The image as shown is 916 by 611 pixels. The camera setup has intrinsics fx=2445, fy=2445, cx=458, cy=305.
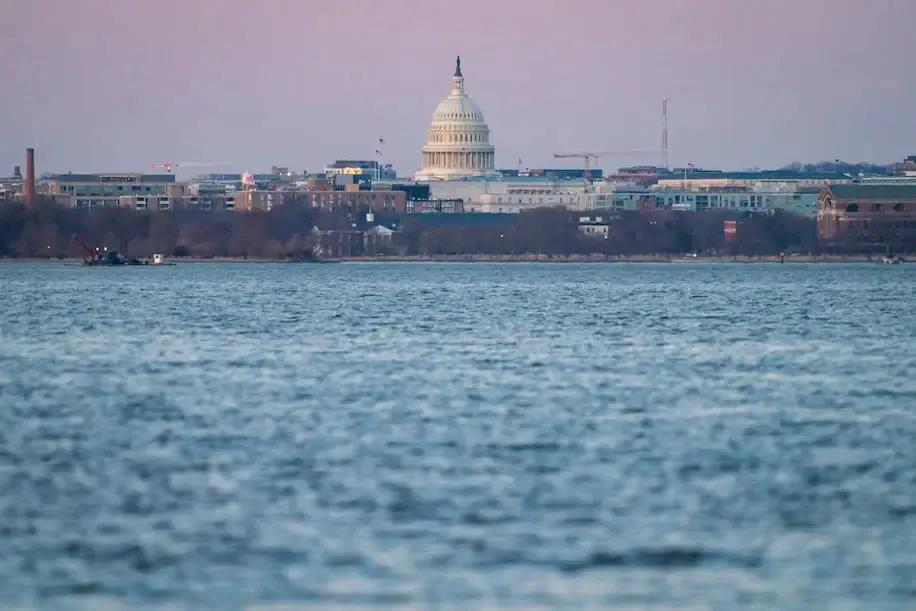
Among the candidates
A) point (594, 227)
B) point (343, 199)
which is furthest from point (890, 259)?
point (343, 199)

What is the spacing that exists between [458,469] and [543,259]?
120 meters

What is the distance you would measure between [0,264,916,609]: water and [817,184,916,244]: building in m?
99.3

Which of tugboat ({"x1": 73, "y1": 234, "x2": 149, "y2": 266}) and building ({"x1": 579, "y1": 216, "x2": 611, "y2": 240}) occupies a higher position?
building ({"x1": 579, "y1": 216, "x2": 611, "y2": 240})

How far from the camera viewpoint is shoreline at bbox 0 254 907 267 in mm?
132625

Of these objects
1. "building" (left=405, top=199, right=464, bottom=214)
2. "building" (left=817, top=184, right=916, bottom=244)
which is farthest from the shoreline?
"building" (left=405, top=199, right=464, bottom=214)

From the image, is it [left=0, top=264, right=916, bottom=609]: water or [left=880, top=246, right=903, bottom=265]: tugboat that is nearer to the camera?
[left=0, top=264, right=916, bottom=609]: water

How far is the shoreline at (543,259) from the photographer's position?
133m

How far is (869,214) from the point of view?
148m

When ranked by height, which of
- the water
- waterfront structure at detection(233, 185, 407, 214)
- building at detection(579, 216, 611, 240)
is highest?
waterfront structure at detection(233, 185, 407, 214)

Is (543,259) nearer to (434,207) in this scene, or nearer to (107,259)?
(107,259)

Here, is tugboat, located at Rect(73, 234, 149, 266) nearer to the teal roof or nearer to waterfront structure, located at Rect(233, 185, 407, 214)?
the teal roof

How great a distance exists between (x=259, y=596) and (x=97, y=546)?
7.44 ft

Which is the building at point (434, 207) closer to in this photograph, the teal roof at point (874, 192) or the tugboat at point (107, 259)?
the teal roof at point (874, 192)

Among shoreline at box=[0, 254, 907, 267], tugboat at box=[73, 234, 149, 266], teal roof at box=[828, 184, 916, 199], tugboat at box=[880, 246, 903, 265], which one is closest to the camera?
tugboat at box=[73, 234, 149, 266]
